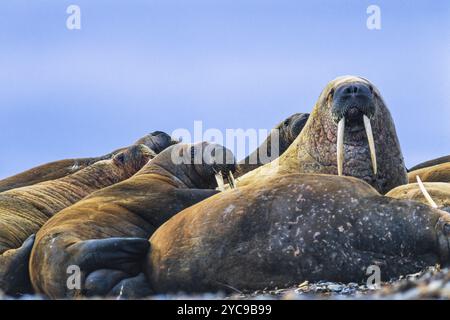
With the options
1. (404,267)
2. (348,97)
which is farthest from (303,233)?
(348,97)

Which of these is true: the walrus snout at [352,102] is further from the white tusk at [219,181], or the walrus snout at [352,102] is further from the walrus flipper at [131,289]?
the walrus flipper at [131,289]

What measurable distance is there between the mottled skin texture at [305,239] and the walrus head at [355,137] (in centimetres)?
257

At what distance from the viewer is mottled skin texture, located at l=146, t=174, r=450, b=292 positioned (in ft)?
22.6

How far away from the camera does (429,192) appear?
29.2 ft

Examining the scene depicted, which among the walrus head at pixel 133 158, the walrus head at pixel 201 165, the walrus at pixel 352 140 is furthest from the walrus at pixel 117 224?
the walrus head at pixel 133 158

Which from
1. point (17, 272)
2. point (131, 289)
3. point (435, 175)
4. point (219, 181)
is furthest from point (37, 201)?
point (435, 175)

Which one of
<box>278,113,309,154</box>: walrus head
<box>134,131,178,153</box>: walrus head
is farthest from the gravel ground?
<box>134,131,178,153</box>: walrus head

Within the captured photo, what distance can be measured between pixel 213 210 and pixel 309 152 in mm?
3348

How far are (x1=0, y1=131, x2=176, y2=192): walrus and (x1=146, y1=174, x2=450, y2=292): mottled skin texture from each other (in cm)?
696

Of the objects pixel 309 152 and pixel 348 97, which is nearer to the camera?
pixel 348 97

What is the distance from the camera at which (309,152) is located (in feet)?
34.6

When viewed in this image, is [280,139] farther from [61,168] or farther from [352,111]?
[352,111]

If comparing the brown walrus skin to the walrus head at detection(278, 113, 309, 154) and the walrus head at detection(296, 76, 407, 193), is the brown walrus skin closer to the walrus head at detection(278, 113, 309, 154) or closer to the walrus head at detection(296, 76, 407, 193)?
the walrus head at detection(278, 113, 309, 154)
